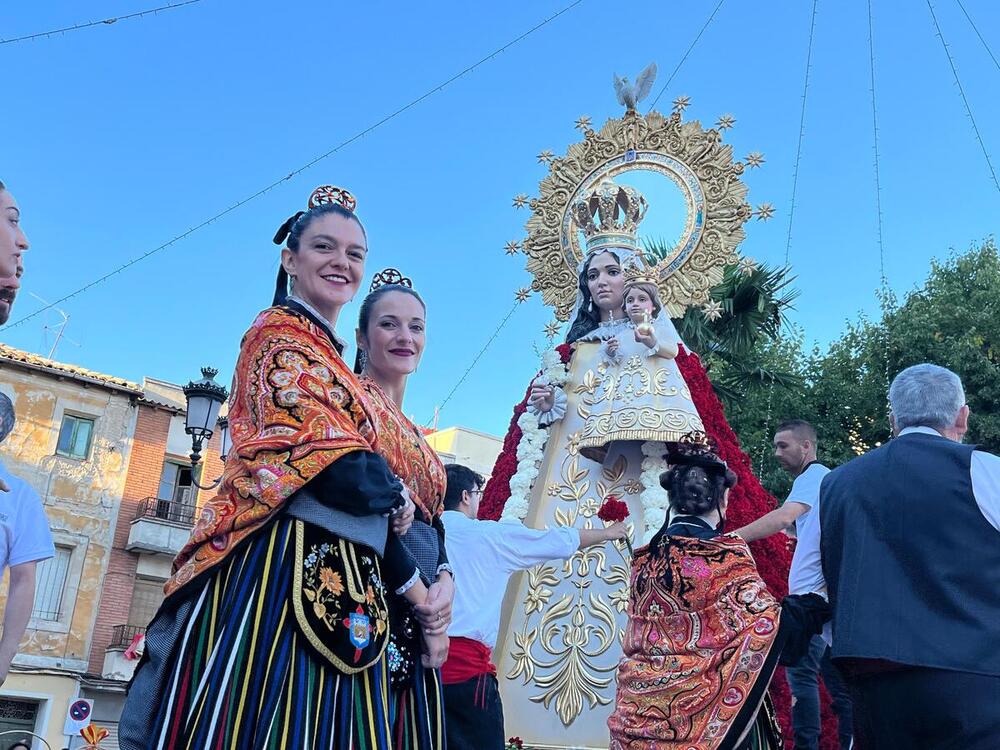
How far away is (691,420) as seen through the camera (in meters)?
6.57

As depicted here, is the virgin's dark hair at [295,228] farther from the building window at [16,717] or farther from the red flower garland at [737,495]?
the building window at [16,717]

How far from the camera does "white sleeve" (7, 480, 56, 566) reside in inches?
150

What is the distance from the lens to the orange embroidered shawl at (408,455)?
2969mm

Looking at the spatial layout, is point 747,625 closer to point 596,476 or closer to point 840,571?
point 840,571

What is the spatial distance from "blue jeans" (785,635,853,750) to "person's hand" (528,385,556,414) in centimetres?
255

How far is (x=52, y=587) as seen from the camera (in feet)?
67.4

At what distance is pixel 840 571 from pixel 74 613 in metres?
20.1

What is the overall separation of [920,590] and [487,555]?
2123 millimetres

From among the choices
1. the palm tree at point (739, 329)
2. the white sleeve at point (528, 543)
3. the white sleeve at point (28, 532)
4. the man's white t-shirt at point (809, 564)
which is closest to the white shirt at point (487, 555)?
the white sleeve at point (528, 543)

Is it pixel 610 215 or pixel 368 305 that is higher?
pixel 610 215

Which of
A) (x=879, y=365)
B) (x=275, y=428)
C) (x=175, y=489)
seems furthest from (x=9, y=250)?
(x=175, y=489)

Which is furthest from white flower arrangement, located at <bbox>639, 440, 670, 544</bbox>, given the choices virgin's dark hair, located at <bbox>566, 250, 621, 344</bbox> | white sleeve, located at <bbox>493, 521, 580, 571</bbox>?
white sleeve, located at <bbox>493, 521, 580, 571</bbox>

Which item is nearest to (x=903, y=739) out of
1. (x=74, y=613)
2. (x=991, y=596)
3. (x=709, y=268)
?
(x=991, y=596)

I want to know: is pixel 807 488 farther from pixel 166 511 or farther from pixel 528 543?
pixel 166 511
